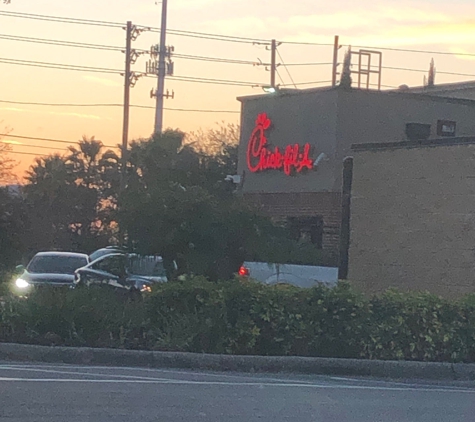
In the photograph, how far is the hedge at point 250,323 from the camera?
1296 centimetres

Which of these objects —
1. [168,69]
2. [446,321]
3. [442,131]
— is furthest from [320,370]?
[168,69]

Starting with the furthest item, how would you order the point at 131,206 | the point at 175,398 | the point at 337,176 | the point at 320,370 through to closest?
the point at 337,176, the point at 131,206, the point at 320,370, the point at 175,398

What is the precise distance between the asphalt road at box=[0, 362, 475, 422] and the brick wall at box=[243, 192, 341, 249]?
51.6 ft

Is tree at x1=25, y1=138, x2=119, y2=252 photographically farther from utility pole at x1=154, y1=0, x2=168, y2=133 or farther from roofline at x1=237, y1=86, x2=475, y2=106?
roofline at x1=237, y1=86, x2=475, y2=106

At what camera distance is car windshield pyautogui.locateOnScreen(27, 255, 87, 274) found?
23.7 meters

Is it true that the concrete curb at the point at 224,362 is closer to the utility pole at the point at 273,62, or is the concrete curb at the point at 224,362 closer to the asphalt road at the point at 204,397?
the asphalt road at the point at 204,397

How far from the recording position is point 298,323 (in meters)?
13.1

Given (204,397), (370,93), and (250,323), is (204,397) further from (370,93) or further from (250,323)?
(370,93)

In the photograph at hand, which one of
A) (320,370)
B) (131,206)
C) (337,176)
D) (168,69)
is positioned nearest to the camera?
(320,370)

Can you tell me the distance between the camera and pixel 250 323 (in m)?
13.0

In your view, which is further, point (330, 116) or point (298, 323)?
point (330, 116)

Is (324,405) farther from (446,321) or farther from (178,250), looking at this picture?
(178,250)

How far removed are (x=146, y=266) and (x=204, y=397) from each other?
8.55 metres

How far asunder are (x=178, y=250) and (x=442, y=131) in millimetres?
16447
